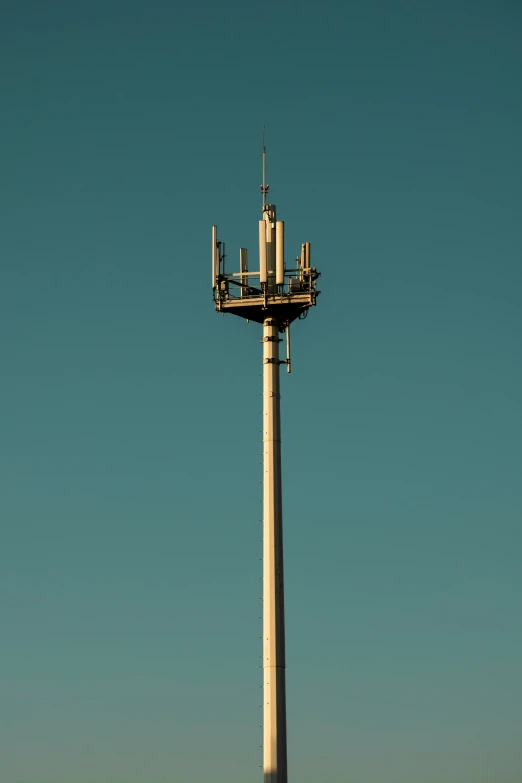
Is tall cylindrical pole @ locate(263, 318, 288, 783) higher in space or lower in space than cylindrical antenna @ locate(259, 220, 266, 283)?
lower

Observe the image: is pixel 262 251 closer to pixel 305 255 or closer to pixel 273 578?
pixel 305 255

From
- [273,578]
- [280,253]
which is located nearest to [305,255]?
[280,253]

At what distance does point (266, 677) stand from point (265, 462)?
16.2 metres

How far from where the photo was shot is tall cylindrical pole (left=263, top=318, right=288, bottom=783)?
394 ft

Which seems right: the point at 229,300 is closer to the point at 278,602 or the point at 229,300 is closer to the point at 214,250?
the point at 214,250

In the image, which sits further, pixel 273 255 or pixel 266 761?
pixel 273 255

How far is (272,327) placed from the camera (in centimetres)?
13100

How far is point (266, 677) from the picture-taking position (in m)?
121

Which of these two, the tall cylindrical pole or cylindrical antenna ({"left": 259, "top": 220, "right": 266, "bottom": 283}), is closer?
the tall cylindrical pole

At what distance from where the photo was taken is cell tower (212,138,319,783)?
403 feet

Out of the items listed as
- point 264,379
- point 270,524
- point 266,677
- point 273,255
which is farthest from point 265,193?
point 266,677

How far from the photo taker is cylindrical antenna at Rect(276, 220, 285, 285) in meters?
131

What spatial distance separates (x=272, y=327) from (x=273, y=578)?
65.7ft

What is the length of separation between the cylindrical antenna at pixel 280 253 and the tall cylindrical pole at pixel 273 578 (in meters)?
3.34
